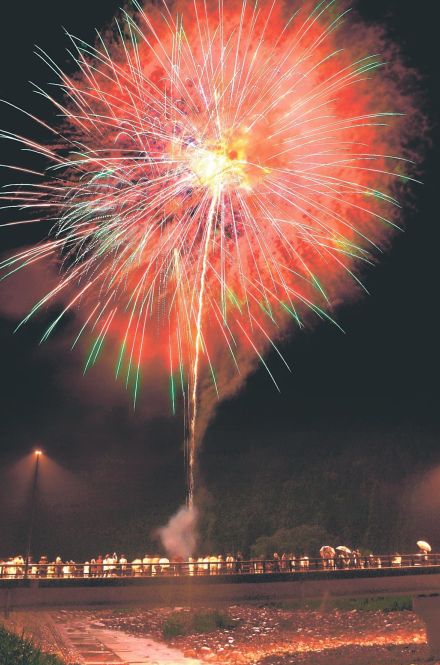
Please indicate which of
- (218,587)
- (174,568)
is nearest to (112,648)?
(174,568)

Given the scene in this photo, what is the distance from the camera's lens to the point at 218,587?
121 ft

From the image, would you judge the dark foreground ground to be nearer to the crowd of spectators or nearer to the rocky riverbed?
the rocky riverbed

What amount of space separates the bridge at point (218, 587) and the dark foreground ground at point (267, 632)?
2078 mm

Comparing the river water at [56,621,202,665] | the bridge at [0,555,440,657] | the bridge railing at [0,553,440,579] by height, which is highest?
the bridge railing at [0,553,440,579]

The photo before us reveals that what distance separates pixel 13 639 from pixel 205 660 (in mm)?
20169

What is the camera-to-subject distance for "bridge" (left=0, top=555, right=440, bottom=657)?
3331cm

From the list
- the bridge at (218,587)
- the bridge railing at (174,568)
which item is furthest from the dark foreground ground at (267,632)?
the bridge railing at (174,568)

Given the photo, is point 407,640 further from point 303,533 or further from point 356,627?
point 303,533

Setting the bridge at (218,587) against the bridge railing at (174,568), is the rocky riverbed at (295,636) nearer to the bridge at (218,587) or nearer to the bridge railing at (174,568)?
the bridge at (218,587)

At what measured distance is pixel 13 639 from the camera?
24.5m

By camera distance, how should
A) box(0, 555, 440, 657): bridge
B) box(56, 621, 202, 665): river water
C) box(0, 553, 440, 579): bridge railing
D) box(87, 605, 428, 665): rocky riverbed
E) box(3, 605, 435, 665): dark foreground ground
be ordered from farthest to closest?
box(56, 621, 202, 665): river water
box(87, 605, 428, 665): rocky riverbed
box(3, 605, 435, 665): dark foreground ground
box(0, 553, 440, 579): bridge railing
box(0, 555, 440, 657): bridge

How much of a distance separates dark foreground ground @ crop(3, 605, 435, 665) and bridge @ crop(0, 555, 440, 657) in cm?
208

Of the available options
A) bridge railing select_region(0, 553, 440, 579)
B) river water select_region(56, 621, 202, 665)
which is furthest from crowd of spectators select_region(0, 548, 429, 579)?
river water select_region(56, 621, 202, 665)

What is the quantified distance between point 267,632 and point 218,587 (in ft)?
61.3
